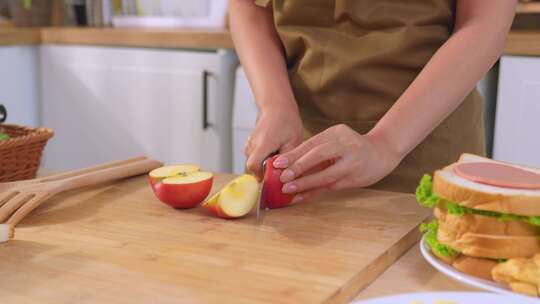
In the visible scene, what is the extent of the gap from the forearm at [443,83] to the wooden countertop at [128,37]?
1237 mm

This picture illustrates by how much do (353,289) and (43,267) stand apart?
0.28m

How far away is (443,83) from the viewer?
102cm

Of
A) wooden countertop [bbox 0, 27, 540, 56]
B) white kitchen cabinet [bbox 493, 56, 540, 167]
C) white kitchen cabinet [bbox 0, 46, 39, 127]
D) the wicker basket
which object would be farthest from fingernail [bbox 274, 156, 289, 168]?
white kitchen cabinet [bbox 0, 46, 39, 127]

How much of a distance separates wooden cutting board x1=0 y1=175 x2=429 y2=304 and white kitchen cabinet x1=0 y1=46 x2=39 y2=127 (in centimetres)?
172

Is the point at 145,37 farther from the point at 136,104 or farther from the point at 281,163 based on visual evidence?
the point at 281,163

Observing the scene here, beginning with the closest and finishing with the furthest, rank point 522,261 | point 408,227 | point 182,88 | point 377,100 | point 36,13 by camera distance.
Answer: point 522,261, point 408,227, point 377,100, point 182,88, point 36,13


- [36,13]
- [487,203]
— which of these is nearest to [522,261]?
[487,203]

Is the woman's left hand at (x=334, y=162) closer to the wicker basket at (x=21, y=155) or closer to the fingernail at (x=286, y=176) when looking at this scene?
the fingernail at (x=286, y=176)

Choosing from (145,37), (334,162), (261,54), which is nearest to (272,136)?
(334,162)

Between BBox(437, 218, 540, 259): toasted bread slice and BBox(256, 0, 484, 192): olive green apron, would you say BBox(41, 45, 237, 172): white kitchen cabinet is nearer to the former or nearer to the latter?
BBox(256, 0, 484, 192): olive green apron

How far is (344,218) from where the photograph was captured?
87 centimetres

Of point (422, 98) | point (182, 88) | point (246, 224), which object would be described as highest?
point (422, 98)

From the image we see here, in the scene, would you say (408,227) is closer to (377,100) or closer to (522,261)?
(522,261)

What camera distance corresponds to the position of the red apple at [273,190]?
2.94ft
